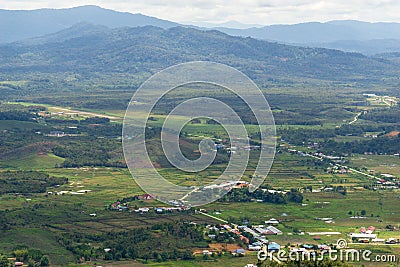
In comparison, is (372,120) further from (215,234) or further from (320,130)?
(215,234)

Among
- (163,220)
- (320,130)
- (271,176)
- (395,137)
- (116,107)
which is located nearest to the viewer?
(163,220)

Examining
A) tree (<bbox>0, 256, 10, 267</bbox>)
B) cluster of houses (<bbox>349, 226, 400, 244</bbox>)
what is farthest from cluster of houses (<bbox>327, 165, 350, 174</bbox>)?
tree (<bbox>0, 256, 10, 267</bbox>)

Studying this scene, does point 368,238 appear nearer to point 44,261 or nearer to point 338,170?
point 44,261

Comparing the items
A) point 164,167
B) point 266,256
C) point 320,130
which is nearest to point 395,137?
point 320,130

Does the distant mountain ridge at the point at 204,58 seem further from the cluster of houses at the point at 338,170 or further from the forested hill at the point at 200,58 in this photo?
the cluster of houses at the point at 338,170

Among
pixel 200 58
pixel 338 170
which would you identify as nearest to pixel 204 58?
pixel 200 58

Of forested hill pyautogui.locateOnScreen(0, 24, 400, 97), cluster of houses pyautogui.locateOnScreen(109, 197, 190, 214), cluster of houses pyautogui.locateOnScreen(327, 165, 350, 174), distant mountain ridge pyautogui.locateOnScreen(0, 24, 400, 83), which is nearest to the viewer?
cluster of houses pyautogui.locateOnScreen(109, 197, 190, 214)

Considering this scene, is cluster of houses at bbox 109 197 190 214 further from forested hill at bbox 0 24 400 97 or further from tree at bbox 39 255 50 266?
forested hill at bbox 0 24 400 97

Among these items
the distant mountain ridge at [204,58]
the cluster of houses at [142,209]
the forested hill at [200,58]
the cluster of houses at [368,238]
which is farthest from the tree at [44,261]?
the distant mountain ridge at [204,58]
